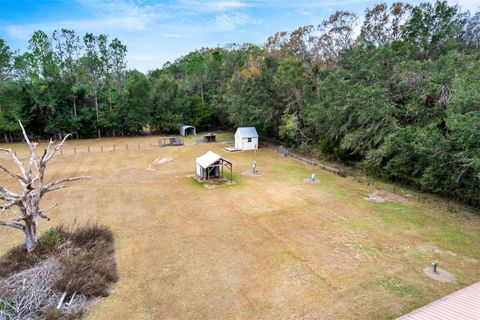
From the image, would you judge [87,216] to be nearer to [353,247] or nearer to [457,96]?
[353,247]

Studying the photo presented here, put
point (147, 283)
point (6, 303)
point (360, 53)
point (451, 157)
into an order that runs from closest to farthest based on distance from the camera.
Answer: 1. point (6, 303)
2. point (147, 283)
3. point (451, 157)
4. point (360, 53)

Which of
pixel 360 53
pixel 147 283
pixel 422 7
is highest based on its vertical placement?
pixel 422 7

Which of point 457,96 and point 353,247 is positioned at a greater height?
point 457,96

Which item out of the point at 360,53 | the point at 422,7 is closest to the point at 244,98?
the point at 360,53

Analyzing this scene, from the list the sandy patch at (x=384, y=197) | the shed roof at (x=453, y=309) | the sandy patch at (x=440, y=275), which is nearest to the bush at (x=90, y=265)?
the shed roof at (x=453, y=309)

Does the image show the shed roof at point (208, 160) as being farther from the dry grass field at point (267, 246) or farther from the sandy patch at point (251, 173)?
the sandy patch at point (251, 173)

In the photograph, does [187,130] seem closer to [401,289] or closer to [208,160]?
[208,160]

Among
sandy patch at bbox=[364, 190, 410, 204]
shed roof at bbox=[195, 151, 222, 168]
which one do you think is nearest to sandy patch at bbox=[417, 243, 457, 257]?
sandy patch at bbox=[364, 190, 410, 204]
